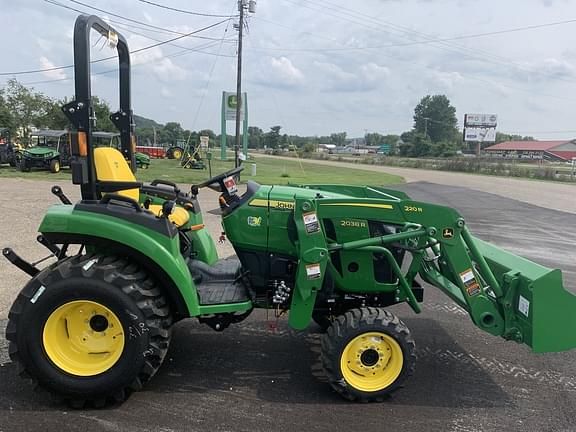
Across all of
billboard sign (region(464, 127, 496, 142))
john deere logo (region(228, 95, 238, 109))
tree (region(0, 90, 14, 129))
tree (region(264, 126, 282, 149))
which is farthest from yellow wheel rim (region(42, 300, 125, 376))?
tree (region(264, 126, 282, 149))

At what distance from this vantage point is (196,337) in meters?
4.09

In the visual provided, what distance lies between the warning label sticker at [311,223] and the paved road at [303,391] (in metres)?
1.10

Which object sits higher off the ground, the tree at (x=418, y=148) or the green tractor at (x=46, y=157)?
the tree at (x=418, y=148)

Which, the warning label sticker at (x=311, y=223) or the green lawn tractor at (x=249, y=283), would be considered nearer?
the green lawn tractor at (x=249, y=283)

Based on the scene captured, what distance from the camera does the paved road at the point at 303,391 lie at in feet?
9.45

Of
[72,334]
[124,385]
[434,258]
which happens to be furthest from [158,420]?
[434,258]

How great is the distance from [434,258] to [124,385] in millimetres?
2471

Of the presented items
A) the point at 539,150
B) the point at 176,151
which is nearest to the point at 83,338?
the point at 176,151

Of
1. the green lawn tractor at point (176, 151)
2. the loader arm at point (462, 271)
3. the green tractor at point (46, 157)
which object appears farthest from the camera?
the green lawn tractor at point (176, 151)

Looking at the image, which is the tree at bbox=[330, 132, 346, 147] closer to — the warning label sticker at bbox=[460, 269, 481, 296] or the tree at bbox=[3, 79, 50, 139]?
the tree at bbox=[3, 79, 50, 139]

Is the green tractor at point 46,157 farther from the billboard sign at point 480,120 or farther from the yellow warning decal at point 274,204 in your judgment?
the billboard sign at point 480,120

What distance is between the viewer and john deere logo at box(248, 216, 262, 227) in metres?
3.42

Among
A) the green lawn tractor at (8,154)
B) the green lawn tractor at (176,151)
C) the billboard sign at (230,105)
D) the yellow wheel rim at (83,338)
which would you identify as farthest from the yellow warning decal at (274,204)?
the green lawn tractor at (176,151)

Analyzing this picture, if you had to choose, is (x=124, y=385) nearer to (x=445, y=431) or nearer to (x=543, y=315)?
(x=445, y=431)
